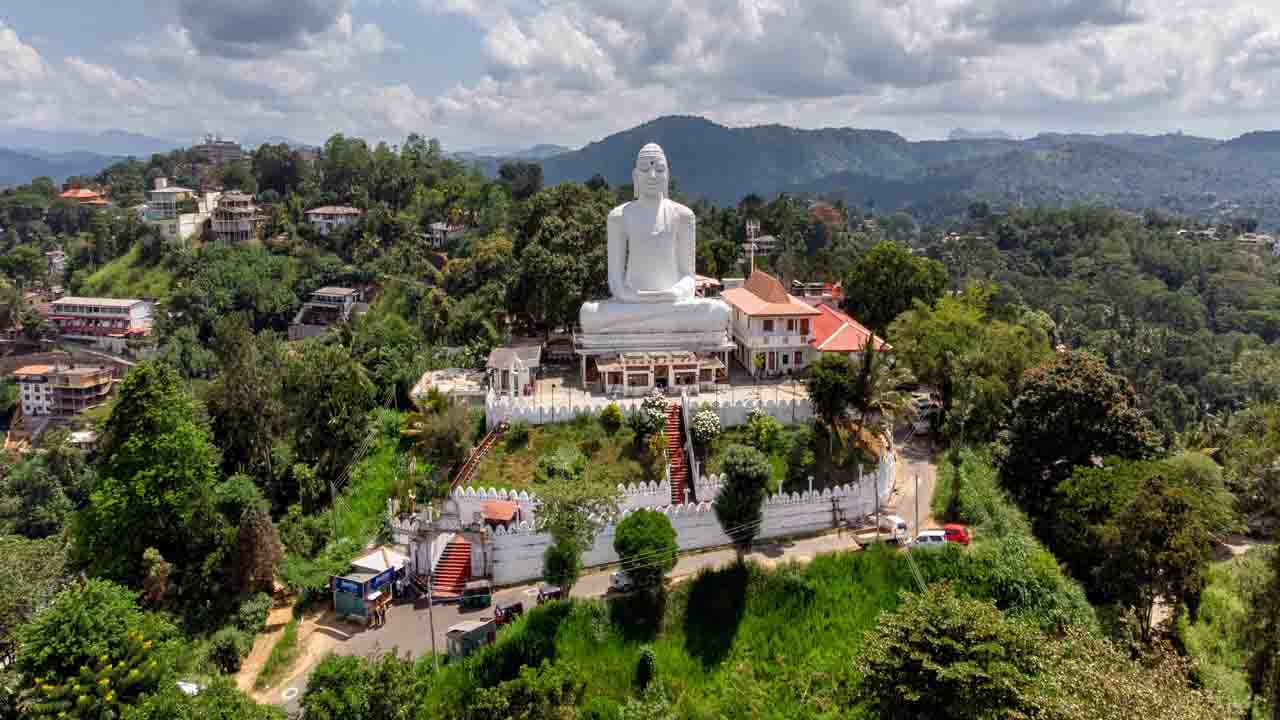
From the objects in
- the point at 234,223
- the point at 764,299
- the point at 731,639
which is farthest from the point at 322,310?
the point at 731,639

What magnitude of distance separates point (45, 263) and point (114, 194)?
21.1 metres

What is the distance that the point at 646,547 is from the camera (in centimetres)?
1886

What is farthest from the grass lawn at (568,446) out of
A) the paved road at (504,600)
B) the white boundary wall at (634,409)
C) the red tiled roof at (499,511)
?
the paved road at (504,600)

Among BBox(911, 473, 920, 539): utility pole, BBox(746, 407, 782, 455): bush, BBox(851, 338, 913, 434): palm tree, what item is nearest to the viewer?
BBox(911, 473, 920, 539): utility pole

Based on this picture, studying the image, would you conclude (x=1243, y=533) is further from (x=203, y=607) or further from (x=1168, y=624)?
(x=203, y=607)

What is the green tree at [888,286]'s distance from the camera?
121 ft

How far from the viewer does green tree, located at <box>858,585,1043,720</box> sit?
44.7ft

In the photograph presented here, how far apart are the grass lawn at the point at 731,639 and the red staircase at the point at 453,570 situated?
2876mm

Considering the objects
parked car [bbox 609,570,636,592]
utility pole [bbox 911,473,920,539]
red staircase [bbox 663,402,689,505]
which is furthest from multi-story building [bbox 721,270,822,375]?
parked car [bbox 609,570,636,592]

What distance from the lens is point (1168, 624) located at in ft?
67.4

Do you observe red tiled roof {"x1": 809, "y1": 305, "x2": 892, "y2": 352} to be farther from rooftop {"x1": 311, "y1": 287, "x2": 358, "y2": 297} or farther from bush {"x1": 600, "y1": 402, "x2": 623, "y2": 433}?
rooftop {"x1": 311, "y1": 287, "x2": 358, "y2": 297}

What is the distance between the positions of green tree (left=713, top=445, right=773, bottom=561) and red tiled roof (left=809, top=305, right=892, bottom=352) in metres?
9.09

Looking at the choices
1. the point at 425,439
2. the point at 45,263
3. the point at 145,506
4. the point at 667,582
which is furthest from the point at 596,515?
the point at 45,263

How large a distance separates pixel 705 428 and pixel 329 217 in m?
55.3
